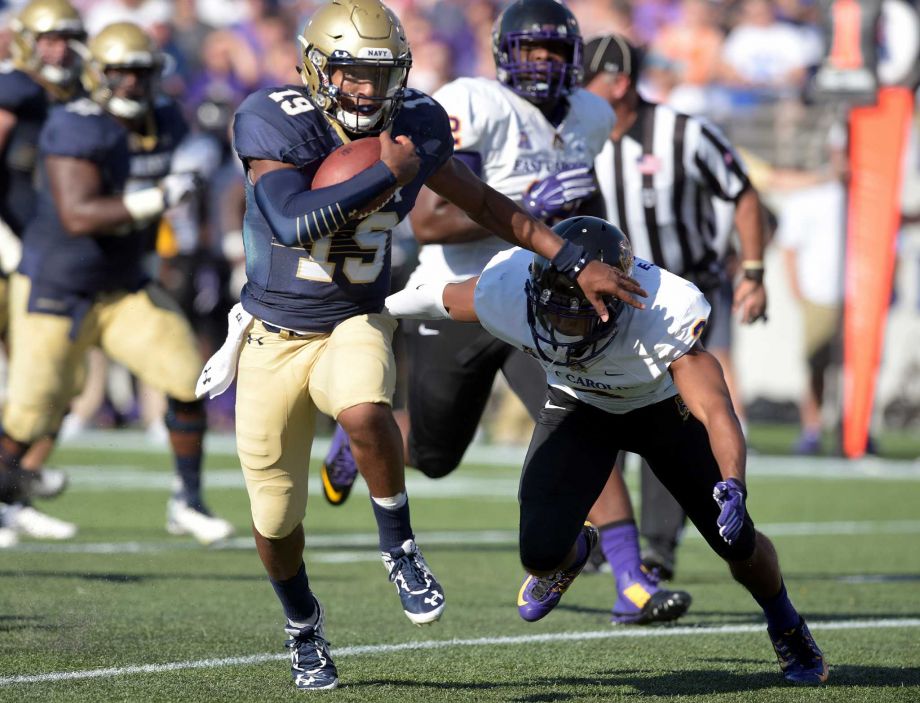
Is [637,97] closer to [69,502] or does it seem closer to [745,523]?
[745,523]

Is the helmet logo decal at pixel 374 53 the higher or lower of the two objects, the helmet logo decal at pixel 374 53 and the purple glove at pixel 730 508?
the higher

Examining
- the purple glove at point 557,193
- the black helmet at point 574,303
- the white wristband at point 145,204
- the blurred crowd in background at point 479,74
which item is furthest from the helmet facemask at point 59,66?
the blurred crowd in background at point 479,74

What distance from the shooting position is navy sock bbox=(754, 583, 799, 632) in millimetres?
4094

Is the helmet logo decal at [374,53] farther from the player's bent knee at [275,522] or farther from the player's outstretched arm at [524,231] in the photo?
the player's bent knee at [275,522]

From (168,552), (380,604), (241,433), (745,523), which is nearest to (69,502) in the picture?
(168,552)

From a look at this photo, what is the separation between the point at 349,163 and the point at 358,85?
199mm

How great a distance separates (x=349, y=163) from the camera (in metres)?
3.81

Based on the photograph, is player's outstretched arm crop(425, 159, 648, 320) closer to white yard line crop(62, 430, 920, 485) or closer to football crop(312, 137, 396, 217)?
football crop(312, 137, 396, 217)

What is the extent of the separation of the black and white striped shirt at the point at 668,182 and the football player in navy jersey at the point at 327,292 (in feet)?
6.74

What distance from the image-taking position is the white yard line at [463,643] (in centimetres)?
394

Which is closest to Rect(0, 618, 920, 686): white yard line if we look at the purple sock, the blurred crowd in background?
the purple sock

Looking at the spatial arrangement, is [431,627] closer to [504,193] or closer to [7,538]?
[504,193]

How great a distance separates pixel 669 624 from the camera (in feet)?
16.7

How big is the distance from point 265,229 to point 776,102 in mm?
10578
